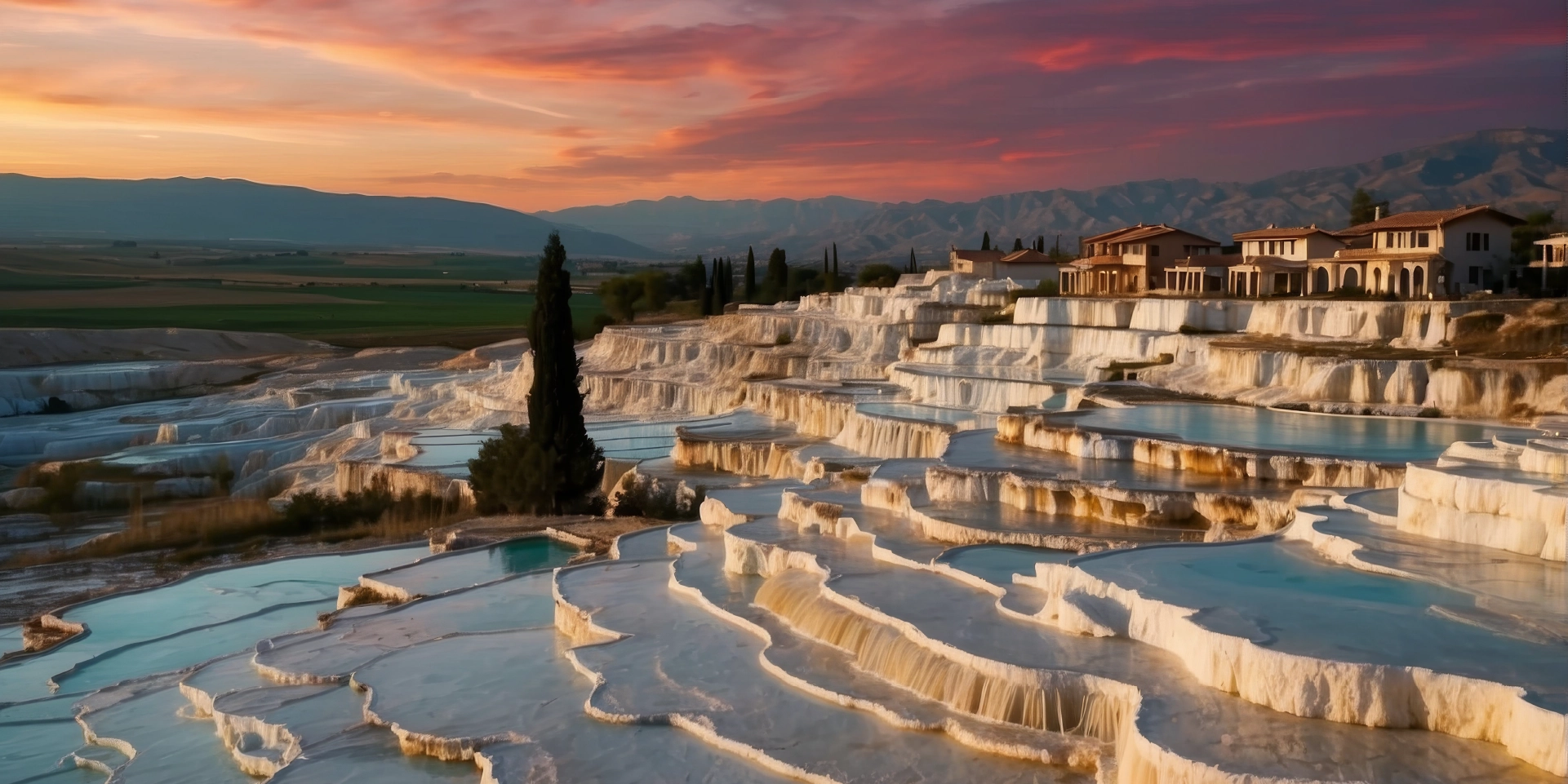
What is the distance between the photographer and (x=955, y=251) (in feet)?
180

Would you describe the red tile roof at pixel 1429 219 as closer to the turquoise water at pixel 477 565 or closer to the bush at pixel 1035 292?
the bush at pixel 1035 292

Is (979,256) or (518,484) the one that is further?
(979,256)

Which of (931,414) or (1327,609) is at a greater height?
(1327,609)

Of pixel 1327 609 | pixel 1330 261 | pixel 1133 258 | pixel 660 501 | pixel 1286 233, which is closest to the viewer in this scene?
pixel 1327 609

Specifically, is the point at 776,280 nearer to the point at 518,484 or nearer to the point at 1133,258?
the point at 1133,258

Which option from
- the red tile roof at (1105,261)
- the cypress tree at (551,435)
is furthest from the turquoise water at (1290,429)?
the red tile roof at (1105,261)

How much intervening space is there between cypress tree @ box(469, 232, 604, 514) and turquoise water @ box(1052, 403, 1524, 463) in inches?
307

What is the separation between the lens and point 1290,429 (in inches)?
768

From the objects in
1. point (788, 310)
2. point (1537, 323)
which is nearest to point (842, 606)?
point (1537, 323)

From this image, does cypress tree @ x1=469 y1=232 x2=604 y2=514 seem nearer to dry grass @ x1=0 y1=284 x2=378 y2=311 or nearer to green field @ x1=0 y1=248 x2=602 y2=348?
green field @ x1=0 y1=248 x2=602 y2=348

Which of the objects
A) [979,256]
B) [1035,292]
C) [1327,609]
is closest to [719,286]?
[979,256]

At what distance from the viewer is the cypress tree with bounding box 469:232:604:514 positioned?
23203mm

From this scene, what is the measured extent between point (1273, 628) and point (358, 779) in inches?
253

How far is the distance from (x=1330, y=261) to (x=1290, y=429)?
18811 mm
